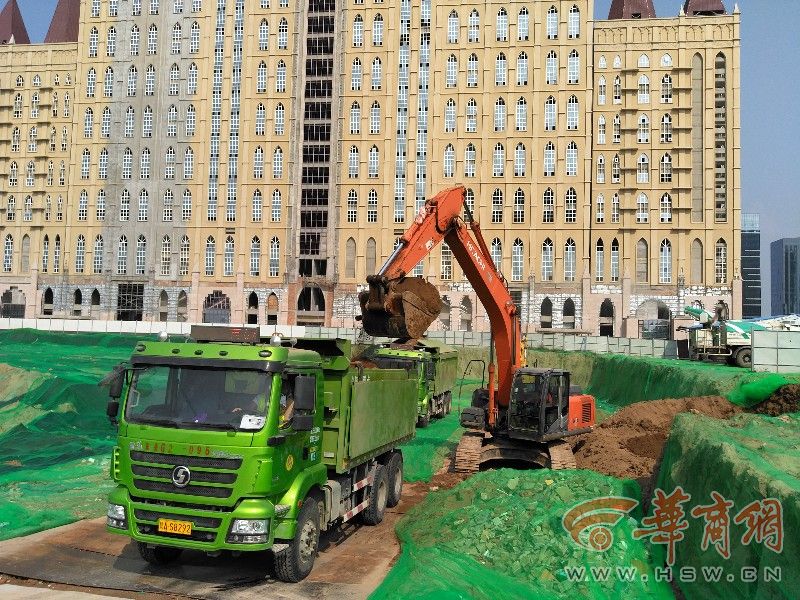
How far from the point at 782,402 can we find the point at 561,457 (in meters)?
6.82

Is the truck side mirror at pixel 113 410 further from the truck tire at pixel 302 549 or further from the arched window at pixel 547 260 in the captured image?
the arched window at pixel 547 260

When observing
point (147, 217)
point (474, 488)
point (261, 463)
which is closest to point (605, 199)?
point (147, 217)

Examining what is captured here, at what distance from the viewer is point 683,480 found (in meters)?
10.7

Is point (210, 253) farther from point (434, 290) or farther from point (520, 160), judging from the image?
point (434, 290)

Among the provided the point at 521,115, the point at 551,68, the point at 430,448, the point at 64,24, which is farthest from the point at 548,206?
the point at 64,24

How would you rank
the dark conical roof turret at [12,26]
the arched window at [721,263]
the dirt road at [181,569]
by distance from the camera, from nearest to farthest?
the dirt road at [181,569] < the arched window at [721,263] < the dark conical roof turret at [12,26]

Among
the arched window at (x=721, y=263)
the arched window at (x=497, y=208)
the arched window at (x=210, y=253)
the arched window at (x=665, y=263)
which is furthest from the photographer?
the arched window at (x=210, y=253)

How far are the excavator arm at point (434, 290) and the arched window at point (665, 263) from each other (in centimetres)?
5697

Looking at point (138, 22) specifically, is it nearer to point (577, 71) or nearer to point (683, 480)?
point (577, 71)

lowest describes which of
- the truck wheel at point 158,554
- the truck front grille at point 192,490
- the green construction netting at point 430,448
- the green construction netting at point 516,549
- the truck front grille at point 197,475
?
the green construction netting at point 430,448

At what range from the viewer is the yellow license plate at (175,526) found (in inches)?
349

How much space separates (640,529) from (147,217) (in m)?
75.6

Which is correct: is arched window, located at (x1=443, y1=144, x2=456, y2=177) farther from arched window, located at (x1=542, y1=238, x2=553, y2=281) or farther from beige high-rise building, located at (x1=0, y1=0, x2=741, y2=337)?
arched window, located at (x1=542, y1=238, x2=553, y2=281)

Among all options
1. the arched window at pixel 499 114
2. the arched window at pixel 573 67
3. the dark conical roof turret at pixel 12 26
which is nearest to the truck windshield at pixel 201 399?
the arched window at pixel 499 114
